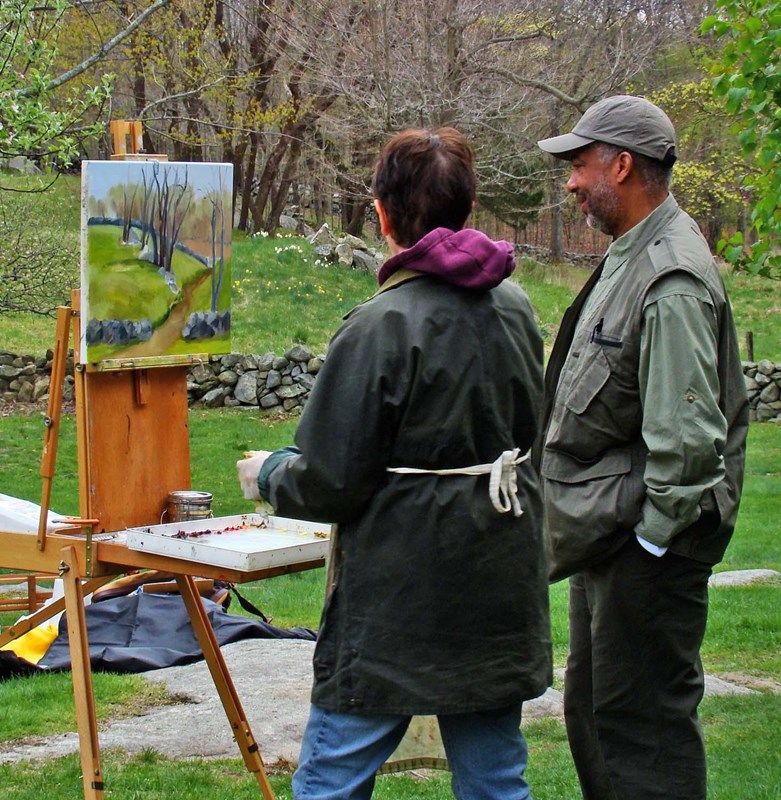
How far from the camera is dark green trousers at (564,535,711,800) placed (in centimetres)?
279

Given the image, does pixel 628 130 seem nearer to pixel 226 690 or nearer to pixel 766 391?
pixel 226 690

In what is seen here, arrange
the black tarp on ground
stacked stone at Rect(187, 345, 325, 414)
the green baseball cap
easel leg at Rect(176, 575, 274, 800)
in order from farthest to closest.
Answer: stacked stone at Rect(187, 345, 325, 414)
the black tarp on ground
easel leg at Rect(176, 575, 274, 800)
the green baseball cap

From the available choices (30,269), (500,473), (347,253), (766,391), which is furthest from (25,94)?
(766,391)

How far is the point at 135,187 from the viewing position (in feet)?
11.9

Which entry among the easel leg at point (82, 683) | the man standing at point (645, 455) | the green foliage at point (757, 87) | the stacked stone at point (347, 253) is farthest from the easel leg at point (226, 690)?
the stacked stone at point (347, 253)

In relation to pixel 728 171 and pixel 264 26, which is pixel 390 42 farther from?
pixel 728 171

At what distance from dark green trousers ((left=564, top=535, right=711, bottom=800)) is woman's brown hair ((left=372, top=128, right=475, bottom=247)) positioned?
96cm

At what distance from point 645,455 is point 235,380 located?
1367 cm

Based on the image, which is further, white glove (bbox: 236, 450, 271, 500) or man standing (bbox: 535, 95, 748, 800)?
man standing (bbox: 535, 95, 748, 800)

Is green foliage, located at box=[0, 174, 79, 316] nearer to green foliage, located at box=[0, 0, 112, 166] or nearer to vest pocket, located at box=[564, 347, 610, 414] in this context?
green foliage, located at box=[0, 0, 112, 166]

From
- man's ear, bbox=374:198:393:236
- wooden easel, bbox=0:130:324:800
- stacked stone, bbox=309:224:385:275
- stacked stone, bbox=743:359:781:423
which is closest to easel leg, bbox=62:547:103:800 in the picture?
wooden easel, bbox=0:130:324:800

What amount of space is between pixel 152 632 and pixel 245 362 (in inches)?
417

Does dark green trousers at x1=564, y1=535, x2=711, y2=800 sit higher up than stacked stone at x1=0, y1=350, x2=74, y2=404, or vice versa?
dark green trousers at x1=564, y1=535, x2=711, y2=800

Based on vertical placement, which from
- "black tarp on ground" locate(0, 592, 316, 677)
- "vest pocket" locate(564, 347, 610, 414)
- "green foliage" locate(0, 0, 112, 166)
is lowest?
"black tarp on ground" locate(0, 592, 316, 677)
